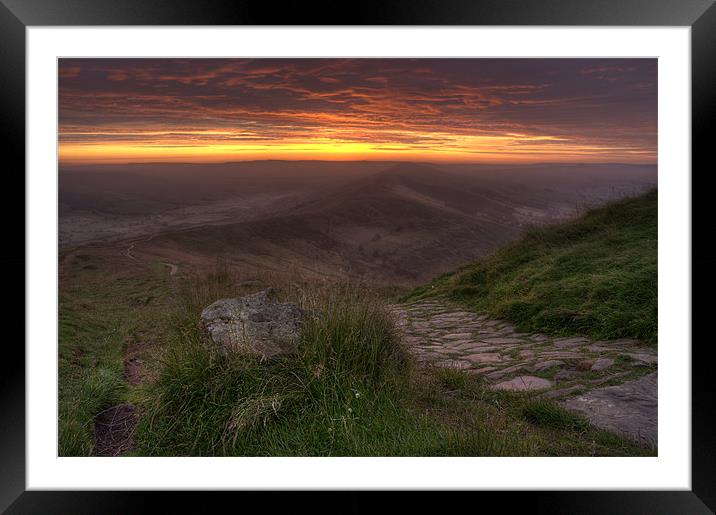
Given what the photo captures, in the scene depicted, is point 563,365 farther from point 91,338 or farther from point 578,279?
point 91,338

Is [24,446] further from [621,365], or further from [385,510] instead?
[621,365]

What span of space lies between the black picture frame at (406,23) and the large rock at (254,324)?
1108 millimetres

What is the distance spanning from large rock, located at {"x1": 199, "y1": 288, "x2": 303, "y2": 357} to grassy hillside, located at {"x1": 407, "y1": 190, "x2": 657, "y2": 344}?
3.28 m

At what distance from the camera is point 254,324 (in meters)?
4.09

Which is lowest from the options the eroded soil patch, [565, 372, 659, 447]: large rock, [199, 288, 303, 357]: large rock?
the eroded soil patch

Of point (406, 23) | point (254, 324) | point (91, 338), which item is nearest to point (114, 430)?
point (254, 324)

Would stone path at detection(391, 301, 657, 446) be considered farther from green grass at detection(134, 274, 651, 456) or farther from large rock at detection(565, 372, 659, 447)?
green grass at detection(134, 274, 651, 456)

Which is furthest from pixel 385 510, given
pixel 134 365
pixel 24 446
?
pixel 134 365

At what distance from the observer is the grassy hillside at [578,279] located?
19.3 ft

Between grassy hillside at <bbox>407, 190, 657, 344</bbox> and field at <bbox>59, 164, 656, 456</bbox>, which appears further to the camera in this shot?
grassy hillside at <bbox>407, 190, 657, 344</bbox>

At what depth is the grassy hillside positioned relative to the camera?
5871 mm

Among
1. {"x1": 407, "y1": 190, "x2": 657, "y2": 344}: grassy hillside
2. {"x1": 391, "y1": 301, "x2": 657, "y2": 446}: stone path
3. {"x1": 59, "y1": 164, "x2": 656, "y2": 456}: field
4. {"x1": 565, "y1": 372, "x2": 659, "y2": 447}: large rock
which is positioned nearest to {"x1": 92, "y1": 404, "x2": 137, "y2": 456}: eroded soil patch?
{"x1": 59, "y1": 164, "x2": 656, "y2": 456}: field

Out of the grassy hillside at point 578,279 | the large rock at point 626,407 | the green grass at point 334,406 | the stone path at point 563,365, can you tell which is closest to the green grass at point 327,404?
the green grass at point 334,406

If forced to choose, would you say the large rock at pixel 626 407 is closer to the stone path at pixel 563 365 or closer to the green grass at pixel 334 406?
the stone path at pixel 563 365
